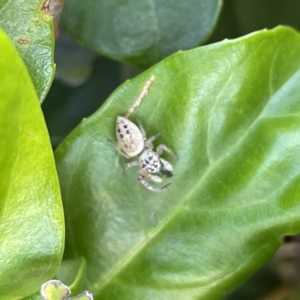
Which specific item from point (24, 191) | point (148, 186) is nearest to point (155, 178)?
point (148, 186)

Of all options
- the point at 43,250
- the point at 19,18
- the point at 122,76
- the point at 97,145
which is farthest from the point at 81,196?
the point at 122,76

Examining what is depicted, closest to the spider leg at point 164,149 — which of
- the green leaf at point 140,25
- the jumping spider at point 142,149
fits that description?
the jumping spider at point 142,149

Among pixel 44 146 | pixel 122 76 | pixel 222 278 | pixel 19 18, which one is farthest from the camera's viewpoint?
pixel 122 76

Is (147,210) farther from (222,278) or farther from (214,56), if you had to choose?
(214,56)

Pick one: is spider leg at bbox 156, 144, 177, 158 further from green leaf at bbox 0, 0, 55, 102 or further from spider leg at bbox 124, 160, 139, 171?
green leaf at bbox 0, 0, 55, 102

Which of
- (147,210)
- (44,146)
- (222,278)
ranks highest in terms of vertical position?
(44,146)

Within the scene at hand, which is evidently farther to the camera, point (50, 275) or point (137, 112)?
point (137, 112)

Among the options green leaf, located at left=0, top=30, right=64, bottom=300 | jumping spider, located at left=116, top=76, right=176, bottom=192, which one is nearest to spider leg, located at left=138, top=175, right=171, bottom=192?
jumping spider, located at left=116, top=76, right=176, bottom=192
